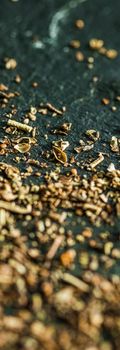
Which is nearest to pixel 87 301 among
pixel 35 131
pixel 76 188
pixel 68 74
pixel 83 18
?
pixel 76 188

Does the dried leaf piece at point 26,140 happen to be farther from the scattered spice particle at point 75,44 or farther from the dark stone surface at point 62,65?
the scattered spice particle at point 75,44

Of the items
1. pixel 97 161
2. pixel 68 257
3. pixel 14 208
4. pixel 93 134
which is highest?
pixel 93 134

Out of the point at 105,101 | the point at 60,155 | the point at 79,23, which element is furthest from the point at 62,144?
the point at 79,23

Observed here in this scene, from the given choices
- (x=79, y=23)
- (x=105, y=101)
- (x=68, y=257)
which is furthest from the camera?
(x=79, y=23)

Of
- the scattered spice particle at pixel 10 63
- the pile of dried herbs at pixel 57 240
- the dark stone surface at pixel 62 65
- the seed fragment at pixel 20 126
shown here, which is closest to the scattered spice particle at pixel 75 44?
the dark stone surface at pixel 62 65

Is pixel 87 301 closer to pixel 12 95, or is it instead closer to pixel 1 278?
pixel 1 278

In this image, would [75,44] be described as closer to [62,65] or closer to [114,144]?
[62,65]
